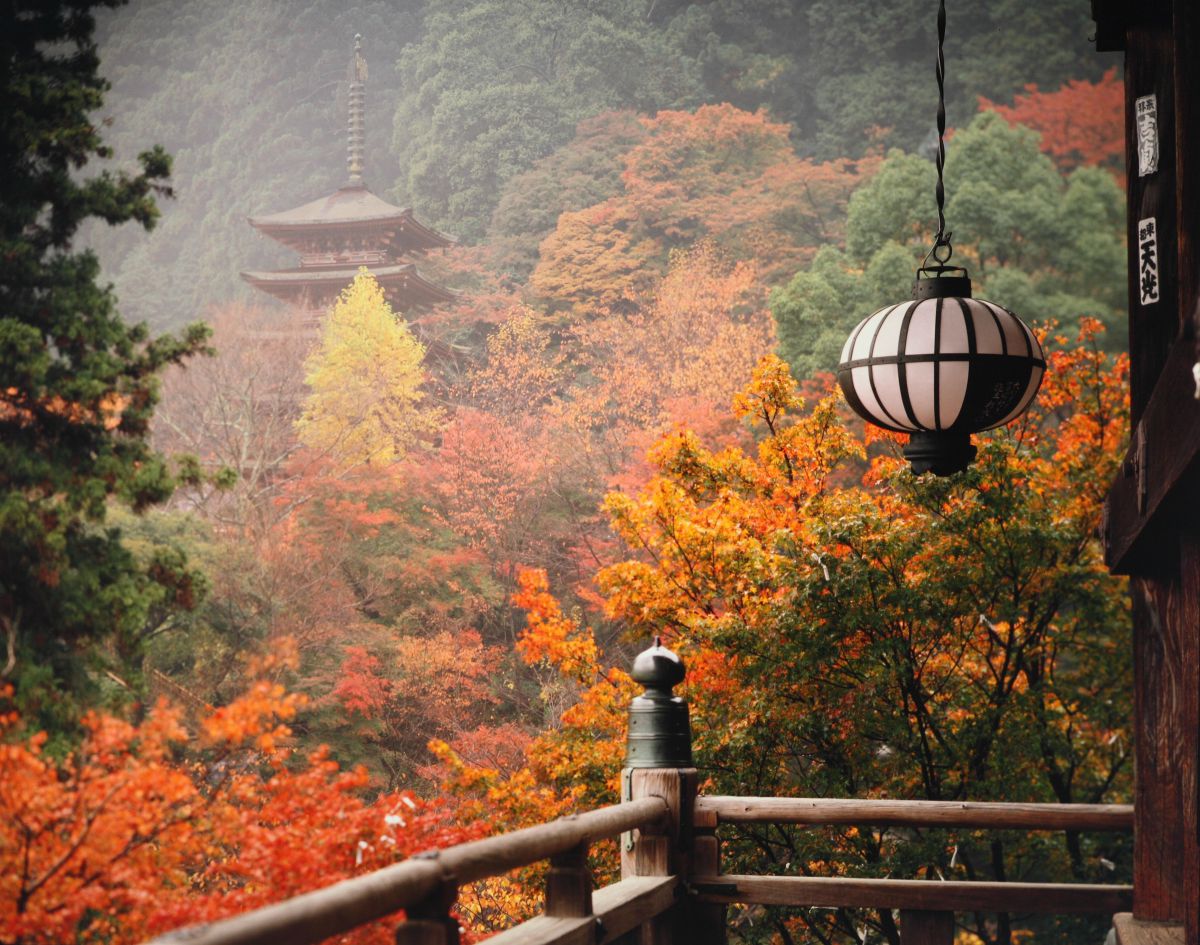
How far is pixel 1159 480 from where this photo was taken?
1.93 meters

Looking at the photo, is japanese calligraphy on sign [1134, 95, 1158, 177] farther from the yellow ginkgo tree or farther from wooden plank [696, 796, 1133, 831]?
the yellow ginkgo tree

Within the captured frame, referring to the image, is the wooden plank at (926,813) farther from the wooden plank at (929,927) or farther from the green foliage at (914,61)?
the green foliage at (914,61)

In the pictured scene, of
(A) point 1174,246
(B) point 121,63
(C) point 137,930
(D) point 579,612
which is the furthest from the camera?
(B) point 121,63

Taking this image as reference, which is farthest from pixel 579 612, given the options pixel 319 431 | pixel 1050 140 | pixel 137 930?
pixel 1050 140

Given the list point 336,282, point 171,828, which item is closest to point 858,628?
point 171,828

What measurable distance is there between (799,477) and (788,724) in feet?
5.49

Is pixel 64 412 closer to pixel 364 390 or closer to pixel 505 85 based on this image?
pixel 364 390

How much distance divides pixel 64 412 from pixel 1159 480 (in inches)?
323

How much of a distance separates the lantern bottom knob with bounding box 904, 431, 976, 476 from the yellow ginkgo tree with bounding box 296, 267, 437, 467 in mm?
11299

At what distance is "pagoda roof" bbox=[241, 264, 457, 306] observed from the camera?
15.8m

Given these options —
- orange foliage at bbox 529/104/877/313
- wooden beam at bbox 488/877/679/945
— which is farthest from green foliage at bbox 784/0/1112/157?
wooden beam at bbox 488/877/679/945

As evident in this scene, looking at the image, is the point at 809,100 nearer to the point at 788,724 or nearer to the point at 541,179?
the point at 541,179

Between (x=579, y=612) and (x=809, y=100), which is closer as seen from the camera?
(x=579, y=612)

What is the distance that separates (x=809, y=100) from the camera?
1656 cm
